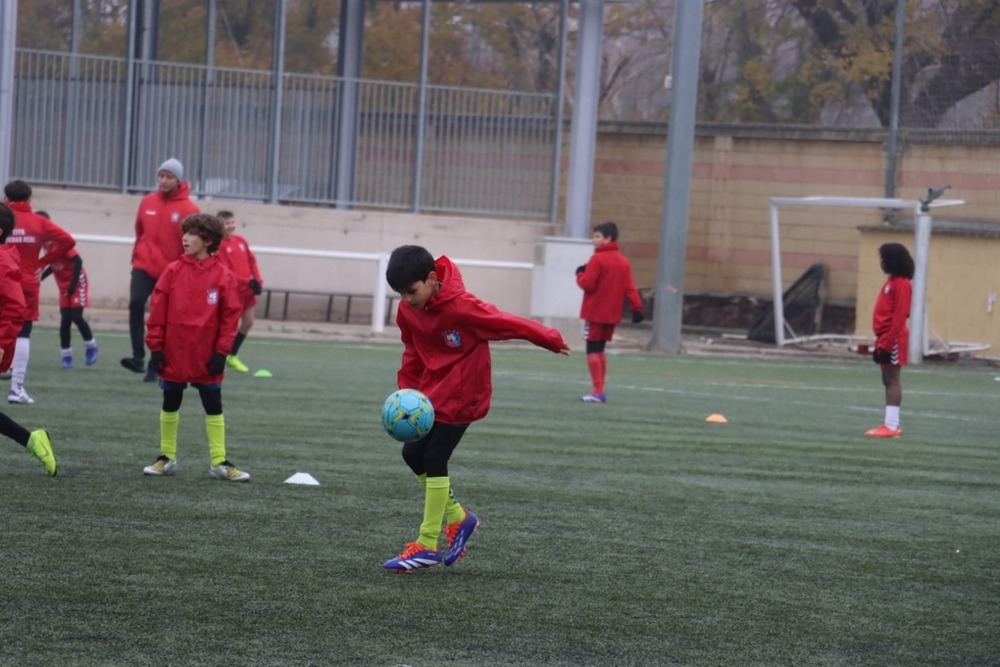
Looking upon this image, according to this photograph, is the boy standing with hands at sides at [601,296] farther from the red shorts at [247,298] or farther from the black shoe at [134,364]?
the black shoe at [134,364]

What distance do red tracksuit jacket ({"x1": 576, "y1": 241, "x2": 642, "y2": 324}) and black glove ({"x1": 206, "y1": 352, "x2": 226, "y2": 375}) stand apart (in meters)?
6.80

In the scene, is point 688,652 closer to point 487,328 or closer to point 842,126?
point 487,328

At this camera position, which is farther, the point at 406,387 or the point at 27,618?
the point at 406,387

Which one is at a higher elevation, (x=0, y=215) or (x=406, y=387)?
(x=0, y=215)

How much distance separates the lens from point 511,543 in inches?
299

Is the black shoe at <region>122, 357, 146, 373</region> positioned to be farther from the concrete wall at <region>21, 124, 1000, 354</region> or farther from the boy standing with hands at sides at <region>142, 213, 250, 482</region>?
the concrete wall at <region>21, 124, 1000, 354</region>

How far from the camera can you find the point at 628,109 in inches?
1684

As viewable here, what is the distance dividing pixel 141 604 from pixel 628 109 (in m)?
37.9

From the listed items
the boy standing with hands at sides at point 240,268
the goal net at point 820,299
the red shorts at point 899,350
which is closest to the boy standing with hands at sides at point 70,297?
the boy standing with hands at sides at point 240,268

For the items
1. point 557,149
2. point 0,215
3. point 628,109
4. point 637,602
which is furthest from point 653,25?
point 637,602

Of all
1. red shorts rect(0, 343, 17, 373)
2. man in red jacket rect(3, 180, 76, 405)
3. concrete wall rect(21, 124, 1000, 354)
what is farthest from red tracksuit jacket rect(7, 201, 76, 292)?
concrete wall rect(21, 124, 1000, 354)

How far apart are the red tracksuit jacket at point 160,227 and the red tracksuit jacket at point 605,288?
3912mm

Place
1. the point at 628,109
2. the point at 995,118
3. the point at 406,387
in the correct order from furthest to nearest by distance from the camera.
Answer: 1. the point at 628,109
2. the point at 995,118
3. the point at 406,387

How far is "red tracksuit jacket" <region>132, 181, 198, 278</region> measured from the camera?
14.0 meters
